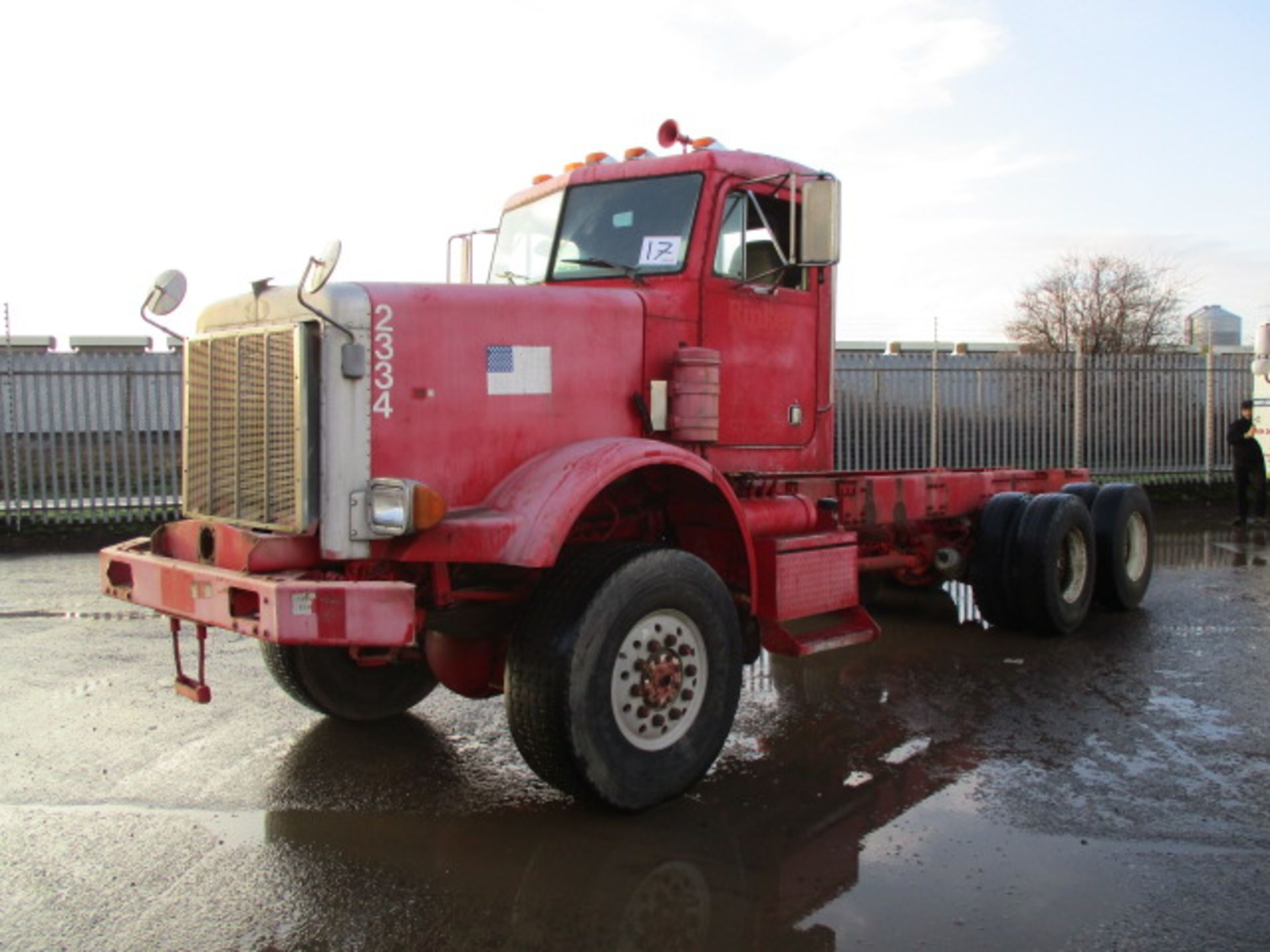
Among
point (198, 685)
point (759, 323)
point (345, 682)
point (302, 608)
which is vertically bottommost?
point (345, 682)

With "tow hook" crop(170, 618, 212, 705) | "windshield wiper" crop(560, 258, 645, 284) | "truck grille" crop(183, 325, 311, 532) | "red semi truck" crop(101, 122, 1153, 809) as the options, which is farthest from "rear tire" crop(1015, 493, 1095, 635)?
"tow hook" crop(170, 618, 212, 705)

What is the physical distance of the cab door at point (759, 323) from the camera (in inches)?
224

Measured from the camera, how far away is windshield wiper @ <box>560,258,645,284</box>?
5.57 meters

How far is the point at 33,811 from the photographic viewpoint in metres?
4.54

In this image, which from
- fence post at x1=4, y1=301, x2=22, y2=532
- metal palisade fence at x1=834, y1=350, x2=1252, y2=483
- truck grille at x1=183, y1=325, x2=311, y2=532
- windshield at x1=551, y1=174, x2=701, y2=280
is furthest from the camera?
metal palisade fence at x1=834, y1=350, x2=1252, y2=483

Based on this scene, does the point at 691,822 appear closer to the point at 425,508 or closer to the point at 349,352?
the point at 425,508

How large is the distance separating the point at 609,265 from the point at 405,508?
2.02m

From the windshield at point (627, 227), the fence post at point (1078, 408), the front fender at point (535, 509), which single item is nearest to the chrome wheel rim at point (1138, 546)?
the windshield at point (627, 227)

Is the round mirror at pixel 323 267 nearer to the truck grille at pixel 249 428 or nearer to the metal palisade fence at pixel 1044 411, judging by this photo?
the truck grille at pixel 249 428

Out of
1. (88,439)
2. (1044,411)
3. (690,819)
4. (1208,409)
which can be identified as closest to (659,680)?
(690,819)

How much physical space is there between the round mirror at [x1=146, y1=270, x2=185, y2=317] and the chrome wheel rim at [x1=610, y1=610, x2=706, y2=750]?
8.54ft

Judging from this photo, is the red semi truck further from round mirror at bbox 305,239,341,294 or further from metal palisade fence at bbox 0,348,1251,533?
metal palisade fence at bbox 0,348,1251,533

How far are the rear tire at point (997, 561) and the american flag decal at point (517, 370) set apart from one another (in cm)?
447

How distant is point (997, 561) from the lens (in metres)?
8.05
